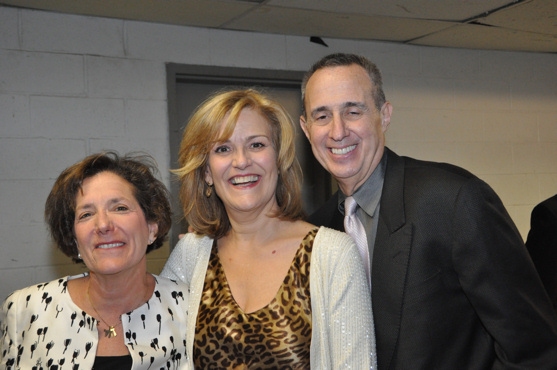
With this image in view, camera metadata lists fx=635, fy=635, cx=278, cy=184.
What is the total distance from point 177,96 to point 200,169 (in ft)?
6.61

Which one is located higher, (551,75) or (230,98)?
(551,75)

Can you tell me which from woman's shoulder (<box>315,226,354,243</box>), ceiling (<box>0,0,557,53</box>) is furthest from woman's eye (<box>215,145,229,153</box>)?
ceiling (<box>0,0,557,53</box>)

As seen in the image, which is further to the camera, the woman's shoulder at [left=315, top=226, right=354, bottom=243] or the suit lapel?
the woman's shoulder at [left=315, top=226, right=354, bottom=243]

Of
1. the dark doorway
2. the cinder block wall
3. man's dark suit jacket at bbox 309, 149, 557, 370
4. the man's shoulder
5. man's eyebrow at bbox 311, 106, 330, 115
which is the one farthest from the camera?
the dark doorway

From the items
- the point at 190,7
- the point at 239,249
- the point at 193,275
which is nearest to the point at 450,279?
the point at 239,249

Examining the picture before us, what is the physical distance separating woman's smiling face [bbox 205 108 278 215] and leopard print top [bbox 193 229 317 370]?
22 centimetres

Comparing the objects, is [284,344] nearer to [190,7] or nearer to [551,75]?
[190,7]

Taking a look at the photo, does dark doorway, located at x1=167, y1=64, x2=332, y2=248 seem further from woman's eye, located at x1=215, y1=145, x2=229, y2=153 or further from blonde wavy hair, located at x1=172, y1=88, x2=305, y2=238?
woman's eye, located at x1=215, y1=145, x2=229, y2=153

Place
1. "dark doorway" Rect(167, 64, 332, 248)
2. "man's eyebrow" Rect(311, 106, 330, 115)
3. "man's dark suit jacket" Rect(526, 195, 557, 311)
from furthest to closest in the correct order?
"dark doorway" Rect(167, 64, 332, 248), "man's dark suit jacket" Rect(526, 195, 557, 311), "man's eyebrow" Rect(311, 106, 330, 115)

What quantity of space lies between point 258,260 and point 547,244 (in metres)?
1.42

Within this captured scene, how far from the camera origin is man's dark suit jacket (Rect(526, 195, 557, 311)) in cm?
273

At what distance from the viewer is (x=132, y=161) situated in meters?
2.19

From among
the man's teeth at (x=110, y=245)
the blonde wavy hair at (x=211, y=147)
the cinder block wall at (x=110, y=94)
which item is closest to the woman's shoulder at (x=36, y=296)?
→ the man's teeth at (x=110, y=245)

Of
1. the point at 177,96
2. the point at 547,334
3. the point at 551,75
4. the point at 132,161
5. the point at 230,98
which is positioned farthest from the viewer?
the point at 551,75
